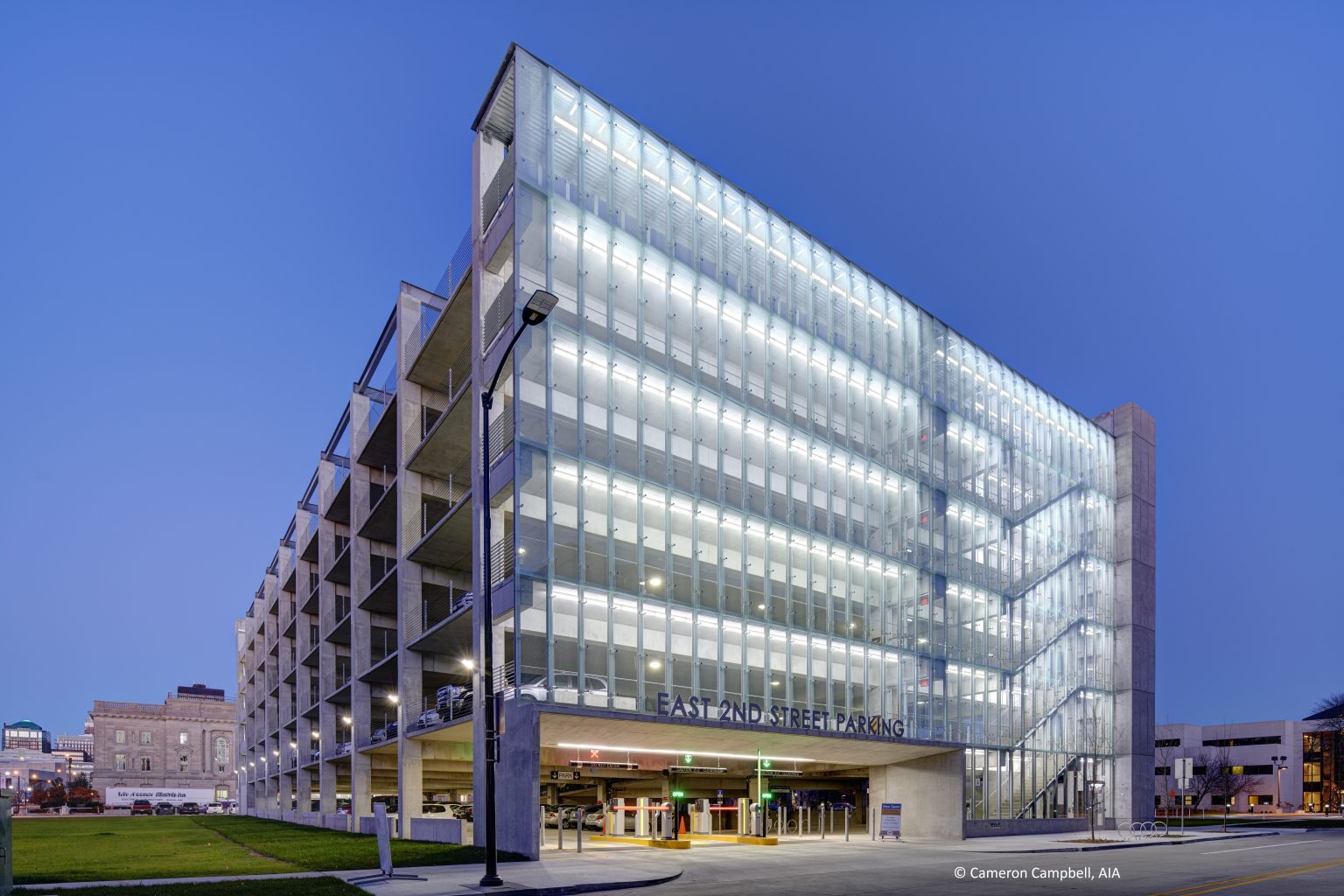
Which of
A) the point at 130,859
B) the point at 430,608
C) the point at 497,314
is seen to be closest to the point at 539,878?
the point at 130,859

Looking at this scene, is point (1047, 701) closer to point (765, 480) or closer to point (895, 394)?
point (895, 394)

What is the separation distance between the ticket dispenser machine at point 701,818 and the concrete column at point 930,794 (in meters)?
8.56

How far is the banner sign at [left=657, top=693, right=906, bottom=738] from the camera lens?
112 feet

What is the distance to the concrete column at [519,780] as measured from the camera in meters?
28.0

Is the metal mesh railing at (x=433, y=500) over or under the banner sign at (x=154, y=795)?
over

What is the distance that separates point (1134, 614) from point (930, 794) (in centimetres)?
2497

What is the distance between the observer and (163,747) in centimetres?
15612

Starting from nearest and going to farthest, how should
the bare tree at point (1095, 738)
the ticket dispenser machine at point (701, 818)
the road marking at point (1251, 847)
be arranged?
the road marking at point (1251, 847) → the ticket dispenser machine at point (701, 818) → the bare tree at point (1095, 738)

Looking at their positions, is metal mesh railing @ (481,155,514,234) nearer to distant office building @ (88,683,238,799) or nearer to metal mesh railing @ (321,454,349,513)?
metal mesh railing @ (321,454,349,513)

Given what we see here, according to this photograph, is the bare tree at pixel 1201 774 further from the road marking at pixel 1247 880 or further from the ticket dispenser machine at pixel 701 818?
the road marking at pixel 1247 880

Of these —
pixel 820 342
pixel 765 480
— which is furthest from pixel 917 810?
pixel 820 342

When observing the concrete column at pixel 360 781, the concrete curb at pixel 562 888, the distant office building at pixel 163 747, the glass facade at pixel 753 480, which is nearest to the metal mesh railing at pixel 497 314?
the glass facade at pixel 753 480

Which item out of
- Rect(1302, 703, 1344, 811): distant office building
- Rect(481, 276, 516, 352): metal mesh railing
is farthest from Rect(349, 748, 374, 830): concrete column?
Rect(1302, 703, 1344, 811): distant office building

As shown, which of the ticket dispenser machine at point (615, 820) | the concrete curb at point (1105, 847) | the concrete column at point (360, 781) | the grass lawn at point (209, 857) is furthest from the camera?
the concrete column at point (360, 781)
